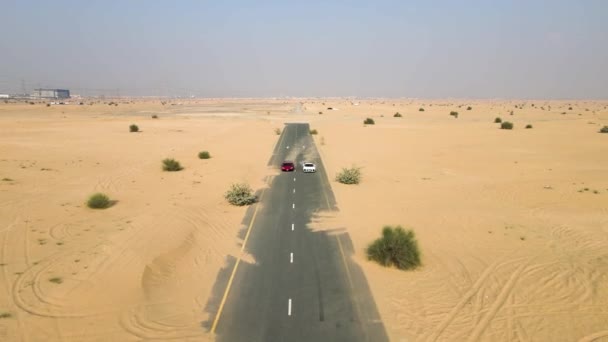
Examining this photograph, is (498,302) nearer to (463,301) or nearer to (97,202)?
(463,301)

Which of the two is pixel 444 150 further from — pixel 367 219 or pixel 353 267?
pixel 353 267

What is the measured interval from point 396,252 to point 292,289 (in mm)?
6087

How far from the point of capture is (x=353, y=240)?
2419 centimetres

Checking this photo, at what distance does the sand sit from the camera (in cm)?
1572

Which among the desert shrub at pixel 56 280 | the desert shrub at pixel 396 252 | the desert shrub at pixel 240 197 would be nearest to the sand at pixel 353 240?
the desert shrub at pixel 56 280

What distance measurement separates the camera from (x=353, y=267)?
67.1 ft

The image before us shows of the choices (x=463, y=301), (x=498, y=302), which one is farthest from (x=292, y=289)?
(x=498, y=302)

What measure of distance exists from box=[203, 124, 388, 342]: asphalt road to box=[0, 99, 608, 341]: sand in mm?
800

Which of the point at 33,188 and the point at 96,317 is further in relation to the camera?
the point at 33,188

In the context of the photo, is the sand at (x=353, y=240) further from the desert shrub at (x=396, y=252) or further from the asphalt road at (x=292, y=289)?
the asphalt road at (x=292, y=289)

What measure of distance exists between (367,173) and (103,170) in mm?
28551

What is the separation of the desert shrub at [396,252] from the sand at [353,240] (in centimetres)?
63

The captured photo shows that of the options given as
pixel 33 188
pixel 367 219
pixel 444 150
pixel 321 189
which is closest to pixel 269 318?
pixel 367 219

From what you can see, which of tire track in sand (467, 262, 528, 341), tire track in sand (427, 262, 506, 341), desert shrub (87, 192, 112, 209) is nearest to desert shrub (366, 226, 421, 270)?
tire track in sand (427, 262, 506, 341)
